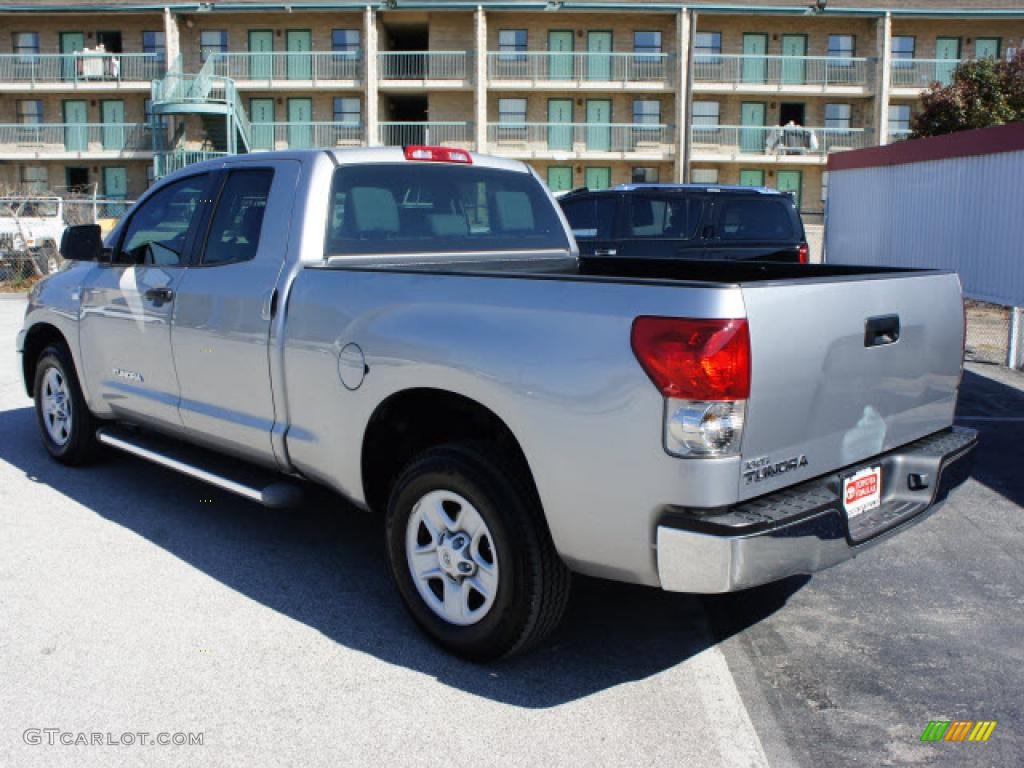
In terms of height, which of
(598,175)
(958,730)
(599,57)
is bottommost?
(958,730)

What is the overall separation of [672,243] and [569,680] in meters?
8.88

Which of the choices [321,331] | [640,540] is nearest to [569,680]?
[640,540]

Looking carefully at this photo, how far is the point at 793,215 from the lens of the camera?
12250 millimetres

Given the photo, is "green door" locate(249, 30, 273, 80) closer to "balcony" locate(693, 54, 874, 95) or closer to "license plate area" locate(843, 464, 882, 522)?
"balcony" locate(693, 54, 874, 95)

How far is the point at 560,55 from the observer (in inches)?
1613

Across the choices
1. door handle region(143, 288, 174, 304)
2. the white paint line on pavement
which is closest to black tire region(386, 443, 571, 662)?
the white paint line on pavement

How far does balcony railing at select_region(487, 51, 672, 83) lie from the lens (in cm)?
4112

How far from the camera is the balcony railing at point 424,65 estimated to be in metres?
41.1

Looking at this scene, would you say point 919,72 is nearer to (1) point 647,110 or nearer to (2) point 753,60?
(2) point 753,60

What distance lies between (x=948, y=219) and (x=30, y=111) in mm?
41304

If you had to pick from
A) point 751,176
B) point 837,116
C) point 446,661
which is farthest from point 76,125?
point 446,661

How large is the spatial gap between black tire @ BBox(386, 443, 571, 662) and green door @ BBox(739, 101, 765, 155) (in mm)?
40199

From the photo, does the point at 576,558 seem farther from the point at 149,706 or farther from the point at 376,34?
the point at 376,34

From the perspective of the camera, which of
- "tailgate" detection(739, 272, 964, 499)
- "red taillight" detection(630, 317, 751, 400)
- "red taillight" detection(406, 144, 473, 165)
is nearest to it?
"red taillight" detection(630, 317, 751, 400)
